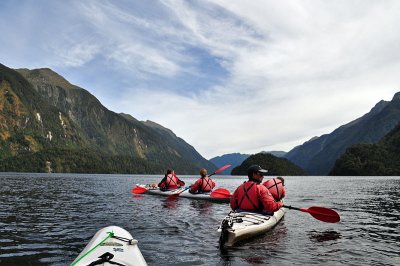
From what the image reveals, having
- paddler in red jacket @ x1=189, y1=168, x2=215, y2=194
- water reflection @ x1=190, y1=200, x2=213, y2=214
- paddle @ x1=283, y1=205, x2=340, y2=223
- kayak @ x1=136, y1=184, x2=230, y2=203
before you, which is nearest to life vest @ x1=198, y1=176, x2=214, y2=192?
paddler in red jacket @ x1=189, y1=168, x2=215, y2=194

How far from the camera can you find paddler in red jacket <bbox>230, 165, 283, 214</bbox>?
15.6 m

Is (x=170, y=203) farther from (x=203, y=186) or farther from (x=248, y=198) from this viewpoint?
(x=248, y=198)

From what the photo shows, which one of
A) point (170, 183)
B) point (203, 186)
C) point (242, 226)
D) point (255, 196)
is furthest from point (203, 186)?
point (242, 226)

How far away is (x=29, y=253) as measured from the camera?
12.6m

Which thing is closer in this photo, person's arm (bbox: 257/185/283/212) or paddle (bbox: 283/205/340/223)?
person's arm (bbox: 257/185/283/212)

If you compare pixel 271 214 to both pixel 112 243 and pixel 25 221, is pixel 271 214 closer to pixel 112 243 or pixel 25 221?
pixel 112 243

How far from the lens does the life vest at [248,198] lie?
15812 millimetres

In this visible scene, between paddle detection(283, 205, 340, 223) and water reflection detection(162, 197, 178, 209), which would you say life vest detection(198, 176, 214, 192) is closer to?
water reflection detection(162, 197, 178, 209)

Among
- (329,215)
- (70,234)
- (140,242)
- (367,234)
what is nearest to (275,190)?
(329,215)

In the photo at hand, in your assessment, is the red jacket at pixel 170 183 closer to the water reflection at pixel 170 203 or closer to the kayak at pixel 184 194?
the kayak at pixel 184 194

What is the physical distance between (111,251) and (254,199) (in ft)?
28.0

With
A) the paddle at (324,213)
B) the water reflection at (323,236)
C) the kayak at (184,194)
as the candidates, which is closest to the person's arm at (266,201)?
the water reflection at (323,236)

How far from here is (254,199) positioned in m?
15.9

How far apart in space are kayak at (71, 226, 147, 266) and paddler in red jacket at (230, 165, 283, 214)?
700 cm
